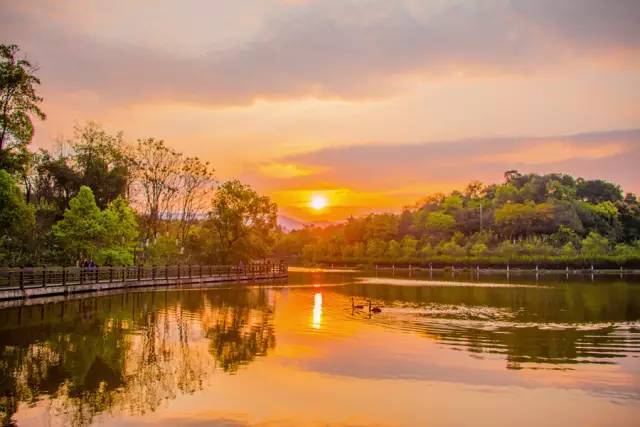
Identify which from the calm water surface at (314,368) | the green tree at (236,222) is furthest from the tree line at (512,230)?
the calm water surface at (314,368)

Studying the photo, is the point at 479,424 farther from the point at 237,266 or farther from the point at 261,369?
the point at 237,266

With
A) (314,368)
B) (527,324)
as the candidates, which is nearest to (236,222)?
(527,324)

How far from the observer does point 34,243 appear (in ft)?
163

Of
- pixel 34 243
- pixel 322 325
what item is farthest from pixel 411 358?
pixel 34 243

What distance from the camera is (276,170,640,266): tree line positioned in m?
110

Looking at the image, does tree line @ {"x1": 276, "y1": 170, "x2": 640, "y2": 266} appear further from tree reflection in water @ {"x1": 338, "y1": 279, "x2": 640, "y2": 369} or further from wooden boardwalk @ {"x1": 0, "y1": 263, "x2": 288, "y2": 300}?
tree reflection in water @ {"x1": 338, "y1": 279, "x2": 640, "y2": 369}

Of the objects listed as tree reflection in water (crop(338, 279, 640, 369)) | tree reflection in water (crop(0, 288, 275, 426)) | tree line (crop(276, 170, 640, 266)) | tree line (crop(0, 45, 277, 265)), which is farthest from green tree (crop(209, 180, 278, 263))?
tree line (crop(276, 170, 640, 266))

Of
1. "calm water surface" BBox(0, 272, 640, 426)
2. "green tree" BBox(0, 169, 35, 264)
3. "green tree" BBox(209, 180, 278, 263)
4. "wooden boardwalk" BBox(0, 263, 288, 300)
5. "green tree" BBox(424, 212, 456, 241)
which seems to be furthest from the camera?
"green tree" BBox(424, 212, 456, 241)

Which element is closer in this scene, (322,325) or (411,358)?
(411,358)

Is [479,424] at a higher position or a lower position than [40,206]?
lower

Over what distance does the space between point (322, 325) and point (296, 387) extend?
39.8 feet

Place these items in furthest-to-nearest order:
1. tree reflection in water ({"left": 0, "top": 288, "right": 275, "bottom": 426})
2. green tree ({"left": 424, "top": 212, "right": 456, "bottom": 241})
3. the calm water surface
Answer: green tree ({"left": 424, "top": 212, "right": 456, "bottom": 241})
tree reflection in water ({"left": 0, "top": 288, "right": 275, "bottom": 426})
the calm water surface

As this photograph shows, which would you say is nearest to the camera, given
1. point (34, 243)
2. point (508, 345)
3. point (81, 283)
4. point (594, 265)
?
point (508, 345)

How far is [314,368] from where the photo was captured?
18078 mm
